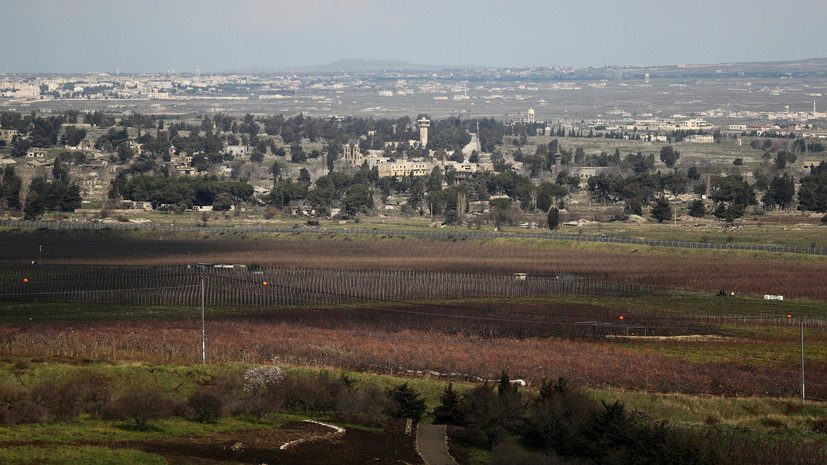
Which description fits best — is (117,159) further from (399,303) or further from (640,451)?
(640,451)

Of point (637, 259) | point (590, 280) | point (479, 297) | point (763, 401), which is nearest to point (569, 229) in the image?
point (637, 259)

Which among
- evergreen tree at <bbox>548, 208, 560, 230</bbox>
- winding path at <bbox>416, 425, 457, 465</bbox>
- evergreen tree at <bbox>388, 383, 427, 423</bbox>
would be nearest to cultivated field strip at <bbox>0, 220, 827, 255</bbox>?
evergreen tree at <bbox>548, 208, 560, 230</bbox>

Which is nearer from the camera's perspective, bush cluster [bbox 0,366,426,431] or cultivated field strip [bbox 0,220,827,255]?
bush cluster [bbox 0,366,426,431]

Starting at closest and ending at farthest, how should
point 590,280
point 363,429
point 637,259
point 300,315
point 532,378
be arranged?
1. point 363,429
2. point 532,378
3. point 300,315
4. point 590,280
5. point 637,259

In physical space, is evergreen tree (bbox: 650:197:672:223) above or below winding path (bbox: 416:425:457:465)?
below

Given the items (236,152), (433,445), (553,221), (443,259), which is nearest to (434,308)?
(443,259)

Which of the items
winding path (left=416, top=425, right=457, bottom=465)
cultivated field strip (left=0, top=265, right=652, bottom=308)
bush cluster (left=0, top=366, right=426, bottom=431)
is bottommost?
cultivated field strip (left=0, top=265, right=652, bottom=308)

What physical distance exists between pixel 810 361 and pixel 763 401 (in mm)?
9665

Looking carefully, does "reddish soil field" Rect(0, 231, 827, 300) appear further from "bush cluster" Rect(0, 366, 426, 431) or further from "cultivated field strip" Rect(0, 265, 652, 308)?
"bush cluster" Rect(0, 366, 426, 431)

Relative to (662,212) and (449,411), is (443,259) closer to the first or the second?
(662,212)

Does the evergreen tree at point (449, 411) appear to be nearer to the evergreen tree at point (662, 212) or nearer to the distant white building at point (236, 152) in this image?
the evergreen tree at point (662, 212)

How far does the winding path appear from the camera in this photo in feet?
114

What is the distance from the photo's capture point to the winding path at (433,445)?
34.8 metres

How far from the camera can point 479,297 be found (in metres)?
72.8
